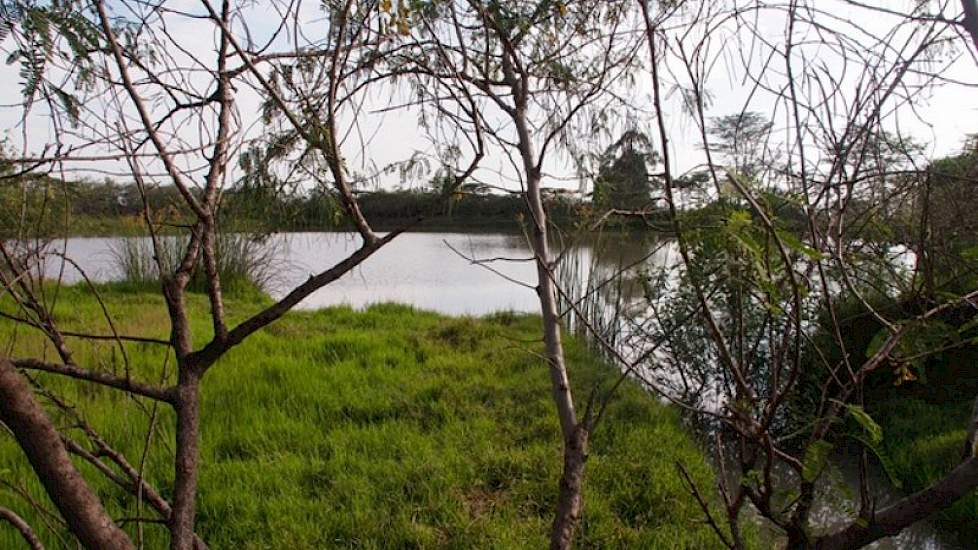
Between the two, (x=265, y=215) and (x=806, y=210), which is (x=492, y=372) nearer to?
(x=265, y=215)

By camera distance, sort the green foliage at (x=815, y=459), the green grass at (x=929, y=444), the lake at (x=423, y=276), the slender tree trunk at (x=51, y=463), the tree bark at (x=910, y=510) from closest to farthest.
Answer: the slender tree trunk at (x=51, y=463), the tree bark at (x=910, y=510), the green foliage at (x=815, y=459), the green grass at (x=929, y=444), the lake at (x=423, y=276)

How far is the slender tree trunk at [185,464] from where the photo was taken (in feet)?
3.18

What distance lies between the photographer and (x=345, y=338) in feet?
17.5

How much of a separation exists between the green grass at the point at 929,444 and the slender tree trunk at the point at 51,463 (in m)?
3.26

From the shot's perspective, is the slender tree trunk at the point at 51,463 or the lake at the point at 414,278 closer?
the slender tree trunk at the point at 51,463

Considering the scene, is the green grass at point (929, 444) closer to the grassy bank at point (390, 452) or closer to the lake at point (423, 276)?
the grassy bank at point (390, 452)

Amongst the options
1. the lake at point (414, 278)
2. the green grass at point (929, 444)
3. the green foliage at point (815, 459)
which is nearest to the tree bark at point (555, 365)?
the green foliage at point (815, 459)

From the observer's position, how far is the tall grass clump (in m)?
Result: 8.40

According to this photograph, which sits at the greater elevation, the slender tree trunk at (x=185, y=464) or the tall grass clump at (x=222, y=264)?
the slender tree trunk at (x=185, y=464)

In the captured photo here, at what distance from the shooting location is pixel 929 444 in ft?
→ 11.5

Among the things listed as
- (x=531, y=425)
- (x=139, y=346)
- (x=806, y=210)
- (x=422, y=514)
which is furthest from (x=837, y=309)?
(x=139, y=346)

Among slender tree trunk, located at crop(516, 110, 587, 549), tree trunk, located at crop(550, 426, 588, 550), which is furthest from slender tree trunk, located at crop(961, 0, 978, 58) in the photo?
tree trunk, located at crop(550, 426, 588, 550)

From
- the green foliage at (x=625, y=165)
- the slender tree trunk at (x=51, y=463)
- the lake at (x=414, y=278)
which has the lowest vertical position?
the lake at (x=414, y=278)

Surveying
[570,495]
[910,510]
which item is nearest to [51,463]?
[570,495]
